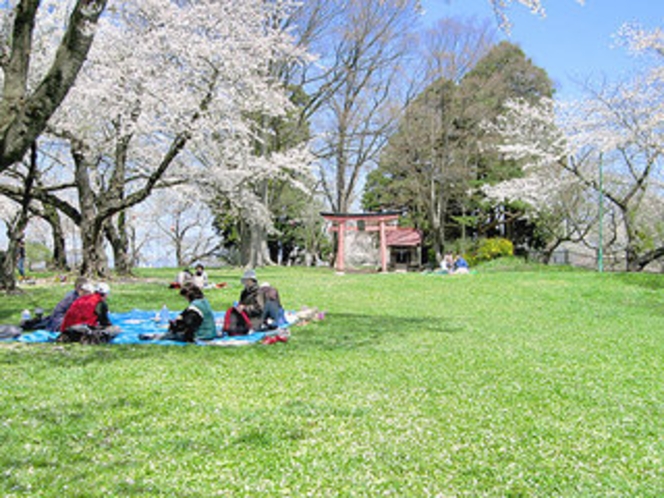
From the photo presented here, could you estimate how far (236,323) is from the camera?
988 cm

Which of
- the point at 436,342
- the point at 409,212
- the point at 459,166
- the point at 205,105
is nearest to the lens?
the point at 436,342

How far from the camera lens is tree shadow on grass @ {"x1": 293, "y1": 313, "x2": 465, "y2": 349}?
30.6 ft

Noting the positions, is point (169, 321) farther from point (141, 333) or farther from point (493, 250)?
point (493, 250)

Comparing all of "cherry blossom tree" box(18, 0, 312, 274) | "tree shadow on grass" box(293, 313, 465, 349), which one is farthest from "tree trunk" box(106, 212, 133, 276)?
"tree shadow on grass" box(293, 313, 465, 349)

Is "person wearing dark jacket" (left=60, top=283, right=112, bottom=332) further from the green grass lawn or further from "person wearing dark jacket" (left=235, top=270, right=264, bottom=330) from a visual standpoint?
"person wearing dark jacket" (left=235, top=270, right=264, bottom=330)

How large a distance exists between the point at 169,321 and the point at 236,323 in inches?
44.9

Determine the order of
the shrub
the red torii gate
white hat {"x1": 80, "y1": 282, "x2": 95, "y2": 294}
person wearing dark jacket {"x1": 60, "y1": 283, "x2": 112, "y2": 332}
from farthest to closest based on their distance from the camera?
the shrub, the red torii gate, white hat {"x1": 80, "y1": 282, "x2": 95, "y2": 294}, person wearing dark jacket {"x1": 60, "y1": 283, "x2": 112, "y2": 332}

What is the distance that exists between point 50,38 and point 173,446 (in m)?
16.9

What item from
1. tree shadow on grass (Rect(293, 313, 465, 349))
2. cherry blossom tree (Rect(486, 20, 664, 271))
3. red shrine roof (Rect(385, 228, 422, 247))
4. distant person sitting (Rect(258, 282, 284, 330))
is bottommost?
tree shadow on grass (Rect(293, 313, 465, 349))

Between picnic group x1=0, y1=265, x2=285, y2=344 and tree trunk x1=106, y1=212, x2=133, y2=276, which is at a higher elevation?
tree trunk x1=106, y1=212, x2=133, y2=276

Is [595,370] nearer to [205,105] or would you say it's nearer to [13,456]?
[13,456]

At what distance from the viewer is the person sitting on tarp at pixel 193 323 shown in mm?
9141

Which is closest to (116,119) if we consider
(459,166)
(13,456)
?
(13,456)

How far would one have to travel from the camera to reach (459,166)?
Answer: 3344cm
